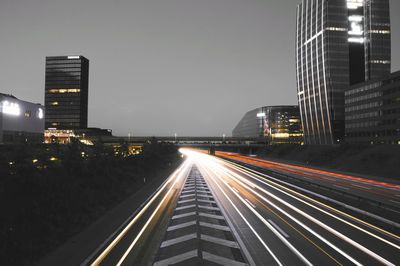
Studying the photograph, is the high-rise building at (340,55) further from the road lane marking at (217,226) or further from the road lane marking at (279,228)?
the road lane marking at (217,226)

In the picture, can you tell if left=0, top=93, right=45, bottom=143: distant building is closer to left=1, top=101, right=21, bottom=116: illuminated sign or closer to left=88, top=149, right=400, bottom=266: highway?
left=1, top=101, right=21, bottom=116: illuminated sign

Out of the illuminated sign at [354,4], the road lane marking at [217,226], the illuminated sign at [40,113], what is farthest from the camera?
the illuminated sign at [354,4]

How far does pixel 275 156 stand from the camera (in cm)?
11044

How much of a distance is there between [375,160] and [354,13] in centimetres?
11445

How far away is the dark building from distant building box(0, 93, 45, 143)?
353ft

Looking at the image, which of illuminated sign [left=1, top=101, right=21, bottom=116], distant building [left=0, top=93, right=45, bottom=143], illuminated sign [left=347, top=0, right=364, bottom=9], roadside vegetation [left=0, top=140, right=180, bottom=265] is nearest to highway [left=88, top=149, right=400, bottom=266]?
roadside vegetation [left=0, top=140, right=180, bottom=265]

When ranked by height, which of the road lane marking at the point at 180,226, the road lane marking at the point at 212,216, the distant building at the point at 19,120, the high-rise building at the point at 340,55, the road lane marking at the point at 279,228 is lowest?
the road lane marking at the point at 180,226

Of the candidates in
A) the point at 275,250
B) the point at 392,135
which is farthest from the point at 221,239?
the point at 392,135

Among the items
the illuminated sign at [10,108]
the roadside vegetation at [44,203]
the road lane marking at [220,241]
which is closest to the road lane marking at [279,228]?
the road lane marking at [220,241]

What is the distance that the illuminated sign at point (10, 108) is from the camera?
91188 millimetres

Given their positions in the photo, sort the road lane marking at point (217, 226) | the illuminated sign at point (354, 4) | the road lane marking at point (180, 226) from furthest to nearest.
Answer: the illuminated sign at point (354, 4) < the road lane marking at point (180, 226) < the road lane marking at point (217, 226)

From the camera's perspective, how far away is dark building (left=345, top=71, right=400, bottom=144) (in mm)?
89562

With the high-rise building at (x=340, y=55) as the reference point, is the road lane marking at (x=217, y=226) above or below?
below

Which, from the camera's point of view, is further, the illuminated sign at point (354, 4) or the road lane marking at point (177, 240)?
the illuminated sign at point (354, 4)
